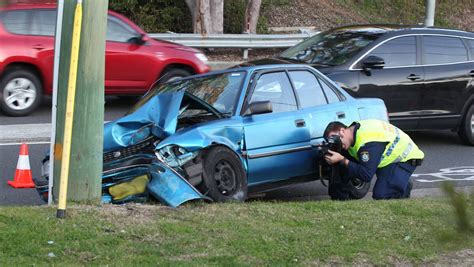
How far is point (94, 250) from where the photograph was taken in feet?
16.5

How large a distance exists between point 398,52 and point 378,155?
14.1 ft

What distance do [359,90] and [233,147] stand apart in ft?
13.3

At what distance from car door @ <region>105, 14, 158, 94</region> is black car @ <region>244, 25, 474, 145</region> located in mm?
2825

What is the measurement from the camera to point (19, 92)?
40.5 ft

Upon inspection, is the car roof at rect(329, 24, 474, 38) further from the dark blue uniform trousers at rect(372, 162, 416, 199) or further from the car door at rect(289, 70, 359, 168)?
the dark blue uniform trousers at rect(372, 162, 416, 199)

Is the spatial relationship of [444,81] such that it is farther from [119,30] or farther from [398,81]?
[119,30]

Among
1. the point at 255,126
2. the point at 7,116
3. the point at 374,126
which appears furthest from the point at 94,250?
the point at 7,116

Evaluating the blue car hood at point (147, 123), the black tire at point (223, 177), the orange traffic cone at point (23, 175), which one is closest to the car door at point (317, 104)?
the black tire at point (223, 177)

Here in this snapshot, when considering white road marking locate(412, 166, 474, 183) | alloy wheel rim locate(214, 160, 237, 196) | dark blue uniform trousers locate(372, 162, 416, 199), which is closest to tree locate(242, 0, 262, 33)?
white road marking locate(412, 166, 474, 183)

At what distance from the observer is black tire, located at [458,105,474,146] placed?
11.7 metres

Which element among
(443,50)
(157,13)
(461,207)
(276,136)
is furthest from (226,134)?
(157,13)

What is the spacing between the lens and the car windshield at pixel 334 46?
11.0 metres

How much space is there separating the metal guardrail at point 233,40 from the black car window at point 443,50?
7.88 metres

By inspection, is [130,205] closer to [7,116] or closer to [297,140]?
[297,140]
